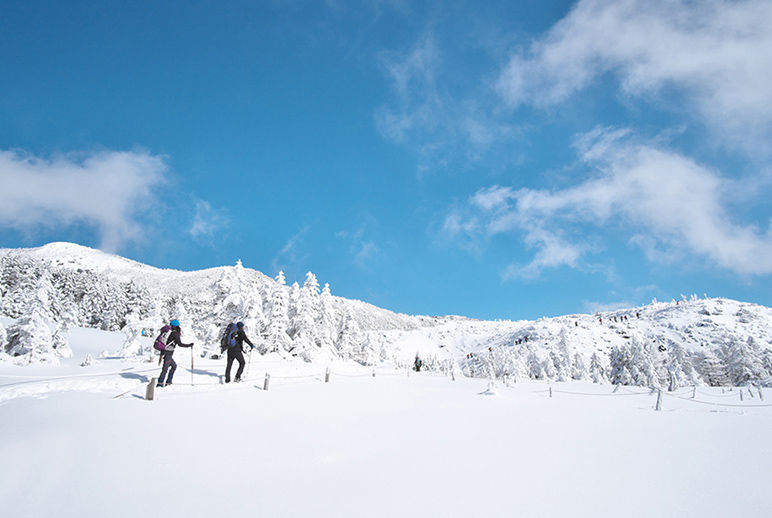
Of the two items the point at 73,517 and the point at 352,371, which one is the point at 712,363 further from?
the point at 73,517

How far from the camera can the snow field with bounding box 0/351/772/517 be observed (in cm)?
569

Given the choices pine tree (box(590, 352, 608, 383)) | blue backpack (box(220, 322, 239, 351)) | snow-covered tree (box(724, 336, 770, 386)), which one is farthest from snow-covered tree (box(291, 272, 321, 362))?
snow-covered tree (box(724, 336, 770, 386))

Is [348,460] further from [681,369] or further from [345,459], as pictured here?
[681,369]

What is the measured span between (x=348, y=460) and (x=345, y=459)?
0.32ft

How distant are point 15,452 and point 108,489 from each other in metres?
2.72

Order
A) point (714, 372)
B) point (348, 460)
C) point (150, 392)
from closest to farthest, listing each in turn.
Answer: point (348, 460) < point (150, 392) < point (714, 372)

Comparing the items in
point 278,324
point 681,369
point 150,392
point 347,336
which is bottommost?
point 681,369

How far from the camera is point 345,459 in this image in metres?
7.77

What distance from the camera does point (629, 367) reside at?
6141cm

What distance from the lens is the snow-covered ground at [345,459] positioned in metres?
5.68

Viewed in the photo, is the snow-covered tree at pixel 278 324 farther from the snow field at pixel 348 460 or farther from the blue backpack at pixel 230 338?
the snow field at pixel 348 460

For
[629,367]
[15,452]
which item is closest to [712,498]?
[15,452]

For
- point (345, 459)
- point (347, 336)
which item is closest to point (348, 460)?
point (345, 459)

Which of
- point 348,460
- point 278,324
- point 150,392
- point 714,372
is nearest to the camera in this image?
point 348,460
